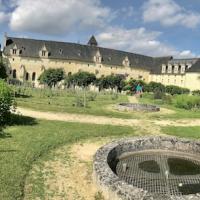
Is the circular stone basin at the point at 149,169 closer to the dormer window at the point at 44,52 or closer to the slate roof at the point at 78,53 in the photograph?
the dormer window at the point at 44,52

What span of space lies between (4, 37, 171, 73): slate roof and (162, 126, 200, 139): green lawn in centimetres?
5118

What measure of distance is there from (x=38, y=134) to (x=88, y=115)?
6144 millimetres

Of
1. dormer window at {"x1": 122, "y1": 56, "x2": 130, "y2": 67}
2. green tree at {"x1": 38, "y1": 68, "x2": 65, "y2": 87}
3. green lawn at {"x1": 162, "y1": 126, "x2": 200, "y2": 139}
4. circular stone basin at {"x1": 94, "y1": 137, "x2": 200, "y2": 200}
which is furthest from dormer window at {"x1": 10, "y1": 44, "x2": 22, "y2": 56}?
circular stone basin at {"x1": 94, "y1": 137, "x2": 200, "y2": 200}

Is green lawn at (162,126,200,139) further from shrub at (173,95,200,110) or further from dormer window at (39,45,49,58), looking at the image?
dormer window at (39,45,49,58)

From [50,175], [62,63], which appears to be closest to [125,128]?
[50,175]

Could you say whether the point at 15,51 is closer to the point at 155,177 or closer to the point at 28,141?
the point at 28,141

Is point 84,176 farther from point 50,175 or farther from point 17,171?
point 17,171

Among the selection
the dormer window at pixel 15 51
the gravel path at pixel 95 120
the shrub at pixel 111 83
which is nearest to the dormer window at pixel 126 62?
the shrub at pixel 111 83

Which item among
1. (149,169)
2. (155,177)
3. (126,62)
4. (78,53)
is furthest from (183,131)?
(126,62)

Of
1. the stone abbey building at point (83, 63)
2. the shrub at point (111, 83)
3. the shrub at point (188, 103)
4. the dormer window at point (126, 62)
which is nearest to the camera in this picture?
the shrub at point (188, 103)

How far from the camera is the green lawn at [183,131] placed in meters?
14.8

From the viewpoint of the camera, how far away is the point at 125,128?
50.0 feet

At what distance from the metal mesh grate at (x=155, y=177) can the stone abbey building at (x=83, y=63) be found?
169 ft

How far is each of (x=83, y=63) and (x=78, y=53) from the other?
7.75 ft
